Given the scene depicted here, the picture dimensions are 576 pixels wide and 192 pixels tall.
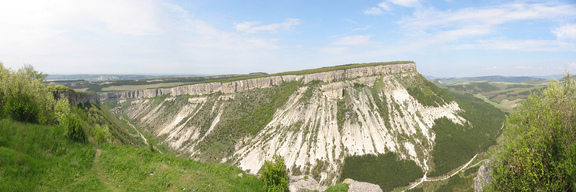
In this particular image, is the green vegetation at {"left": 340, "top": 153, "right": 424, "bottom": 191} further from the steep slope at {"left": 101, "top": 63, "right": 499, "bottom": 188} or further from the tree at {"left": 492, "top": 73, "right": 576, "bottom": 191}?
the tree at {"left": 492, "top": 73, "right": 576, "bottom": 191}

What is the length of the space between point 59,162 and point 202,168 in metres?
11.5

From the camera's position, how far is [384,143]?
93312 mm

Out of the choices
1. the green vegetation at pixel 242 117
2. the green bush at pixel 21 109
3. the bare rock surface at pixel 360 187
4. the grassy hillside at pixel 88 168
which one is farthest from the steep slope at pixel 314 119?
the green bush at pixel 21 109

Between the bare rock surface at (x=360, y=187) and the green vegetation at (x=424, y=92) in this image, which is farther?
the green vegetation at (x=424, y=92)

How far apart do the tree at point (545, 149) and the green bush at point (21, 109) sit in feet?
138

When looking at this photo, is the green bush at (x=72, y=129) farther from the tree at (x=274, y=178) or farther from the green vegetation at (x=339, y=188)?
the green vegetation at (x=339, y=188)

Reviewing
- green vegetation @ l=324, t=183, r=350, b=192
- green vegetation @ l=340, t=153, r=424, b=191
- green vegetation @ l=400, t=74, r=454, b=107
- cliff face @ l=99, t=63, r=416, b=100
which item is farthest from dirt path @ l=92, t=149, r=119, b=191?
green vegetation @ l=400, t=74, r=454, b=107

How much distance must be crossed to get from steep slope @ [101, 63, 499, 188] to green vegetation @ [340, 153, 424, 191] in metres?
2.63

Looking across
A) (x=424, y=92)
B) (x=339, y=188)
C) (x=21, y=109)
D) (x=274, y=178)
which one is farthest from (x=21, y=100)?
(x=424, y=92)

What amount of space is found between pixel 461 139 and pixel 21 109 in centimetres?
13216

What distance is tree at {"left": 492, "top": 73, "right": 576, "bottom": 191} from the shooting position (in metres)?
15.4

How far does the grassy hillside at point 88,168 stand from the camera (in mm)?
15812

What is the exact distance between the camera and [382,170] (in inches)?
3221

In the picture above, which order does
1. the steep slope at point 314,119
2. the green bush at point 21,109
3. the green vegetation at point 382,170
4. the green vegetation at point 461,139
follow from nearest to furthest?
the green bush at point 21,109 < the green vegetation at point 382,170 < the steep slope at point 314,119 < the green vegetation at point 461,139
